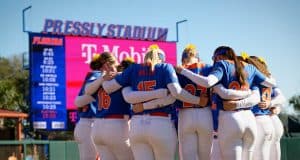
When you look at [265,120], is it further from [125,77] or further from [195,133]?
[125,77]

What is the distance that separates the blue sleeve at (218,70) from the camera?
923cm

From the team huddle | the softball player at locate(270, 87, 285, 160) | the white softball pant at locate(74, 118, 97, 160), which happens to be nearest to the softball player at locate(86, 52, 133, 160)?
the team huddle

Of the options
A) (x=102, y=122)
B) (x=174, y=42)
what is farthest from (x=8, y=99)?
(x=102, y=122)

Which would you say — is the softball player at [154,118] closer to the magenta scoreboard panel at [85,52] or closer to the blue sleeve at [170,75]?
the blue sleeve at [170,75]

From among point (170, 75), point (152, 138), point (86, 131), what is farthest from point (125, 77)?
point (86, 131)

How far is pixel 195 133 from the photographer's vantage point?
31.4 feet

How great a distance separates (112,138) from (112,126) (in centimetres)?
17

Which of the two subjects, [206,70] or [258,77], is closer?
[206,70]

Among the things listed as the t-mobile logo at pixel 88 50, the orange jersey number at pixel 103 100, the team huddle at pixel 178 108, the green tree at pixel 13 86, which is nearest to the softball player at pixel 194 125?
the team huddle at pixel 178 108

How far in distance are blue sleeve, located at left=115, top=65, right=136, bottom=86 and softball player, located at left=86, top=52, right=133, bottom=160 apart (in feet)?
1.18

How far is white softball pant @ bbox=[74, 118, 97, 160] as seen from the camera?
36.6ft

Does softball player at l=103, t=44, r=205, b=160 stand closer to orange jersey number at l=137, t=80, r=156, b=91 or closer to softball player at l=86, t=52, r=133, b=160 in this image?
orange jersey number at l=137, t=80, r=156, b=91

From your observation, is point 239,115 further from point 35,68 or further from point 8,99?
point 8,99

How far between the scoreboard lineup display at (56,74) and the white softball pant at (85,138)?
1118 centimetres
